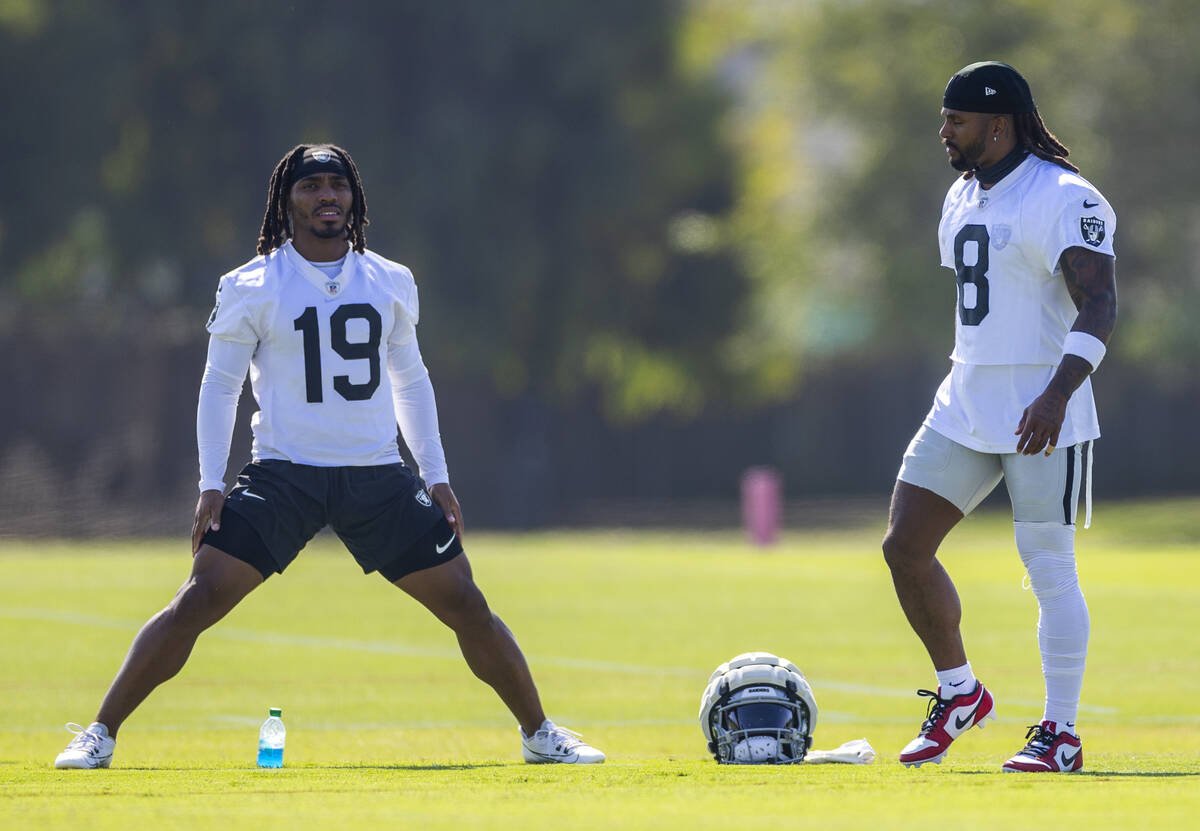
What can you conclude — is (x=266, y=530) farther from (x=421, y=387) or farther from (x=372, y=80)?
(x=372, y=80)

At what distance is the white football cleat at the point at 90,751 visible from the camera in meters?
7.81

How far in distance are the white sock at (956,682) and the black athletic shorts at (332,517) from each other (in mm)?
1926

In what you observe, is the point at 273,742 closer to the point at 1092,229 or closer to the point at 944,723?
the point at 944,723

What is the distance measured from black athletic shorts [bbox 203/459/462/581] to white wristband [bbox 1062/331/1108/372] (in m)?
2.46

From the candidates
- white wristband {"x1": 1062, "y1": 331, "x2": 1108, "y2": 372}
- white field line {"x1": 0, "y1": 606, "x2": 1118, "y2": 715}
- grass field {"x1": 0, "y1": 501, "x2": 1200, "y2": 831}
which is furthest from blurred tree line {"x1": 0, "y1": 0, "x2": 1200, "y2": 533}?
white wristband {"x1": 1062, "y1": 331, "x2": 1108, "y2": 372}

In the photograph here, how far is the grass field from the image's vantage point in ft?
21.3

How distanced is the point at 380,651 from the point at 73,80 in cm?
2631

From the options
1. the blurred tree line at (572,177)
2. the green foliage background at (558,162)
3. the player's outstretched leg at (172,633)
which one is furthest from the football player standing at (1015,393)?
the green foliage background at (558,162)

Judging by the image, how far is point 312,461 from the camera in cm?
815

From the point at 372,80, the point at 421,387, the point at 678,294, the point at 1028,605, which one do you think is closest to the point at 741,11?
the point at 678,294

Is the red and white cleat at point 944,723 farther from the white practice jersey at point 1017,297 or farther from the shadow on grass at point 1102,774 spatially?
the white practice jersey at point 1017,297

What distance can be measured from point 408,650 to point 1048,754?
26.5ft

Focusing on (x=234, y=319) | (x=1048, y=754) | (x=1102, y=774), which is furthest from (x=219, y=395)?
(x=1102, y=774)

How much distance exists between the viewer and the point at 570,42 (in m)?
40.5
